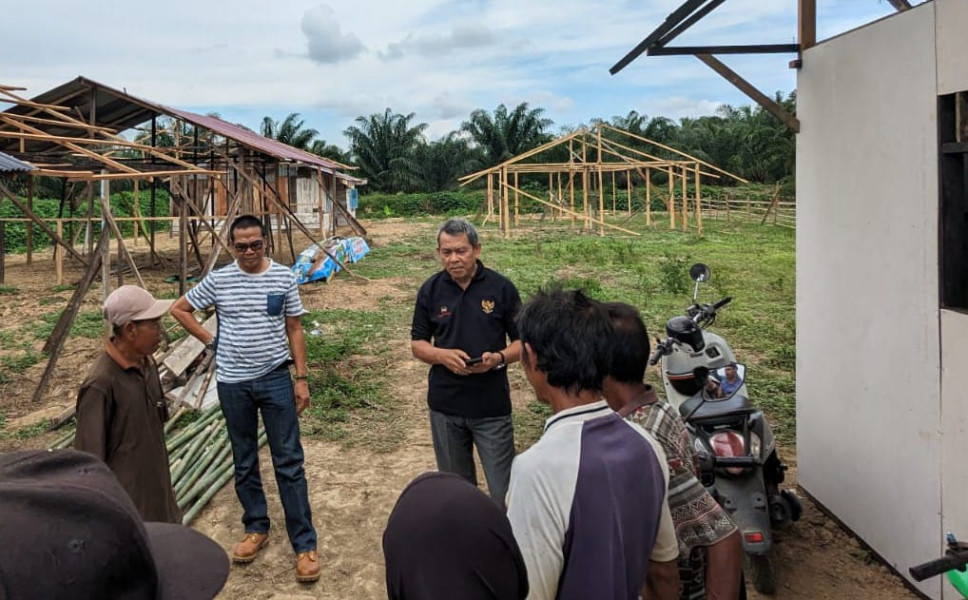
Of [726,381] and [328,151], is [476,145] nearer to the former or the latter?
[328,151]

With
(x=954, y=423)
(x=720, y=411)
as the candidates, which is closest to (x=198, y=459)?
(x=720, y=411)

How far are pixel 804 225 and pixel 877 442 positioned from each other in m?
1.24

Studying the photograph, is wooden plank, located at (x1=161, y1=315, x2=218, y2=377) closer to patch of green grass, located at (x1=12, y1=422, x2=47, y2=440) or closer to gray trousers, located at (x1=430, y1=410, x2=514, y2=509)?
patch of green grass, located at (x1=12, y1=422, x2=47, y2=440)

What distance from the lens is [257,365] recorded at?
3.29m

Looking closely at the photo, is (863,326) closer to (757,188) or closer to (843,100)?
(843,100)

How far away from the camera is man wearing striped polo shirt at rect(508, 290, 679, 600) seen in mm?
1351

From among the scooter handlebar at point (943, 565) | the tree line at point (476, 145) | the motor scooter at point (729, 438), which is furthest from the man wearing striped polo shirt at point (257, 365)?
the tree line at point (476, 145)

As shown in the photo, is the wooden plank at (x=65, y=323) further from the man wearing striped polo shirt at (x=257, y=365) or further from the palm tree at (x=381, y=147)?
the palm tree at (x=381, y=147)

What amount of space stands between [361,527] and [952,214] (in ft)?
10.7

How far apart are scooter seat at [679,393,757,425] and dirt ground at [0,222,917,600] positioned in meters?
0.82

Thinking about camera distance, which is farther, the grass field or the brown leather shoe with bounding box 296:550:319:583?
the grass field

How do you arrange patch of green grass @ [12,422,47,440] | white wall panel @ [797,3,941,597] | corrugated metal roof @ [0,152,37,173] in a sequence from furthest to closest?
Answer: 1. corrugated metal roof @ [0,152,37,173]
2. patch of green grass @ [12,422,47,440]
3. white wall panel @ [797,3,941,597]

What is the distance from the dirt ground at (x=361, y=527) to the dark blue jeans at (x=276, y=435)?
254 mm

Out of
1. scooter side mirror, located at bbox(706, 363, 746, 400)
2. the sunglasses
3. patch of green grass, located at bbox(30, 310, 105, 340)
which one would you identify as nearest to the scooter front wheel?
scooter side mirror, located at bbox(706, 363, 746, 400)
